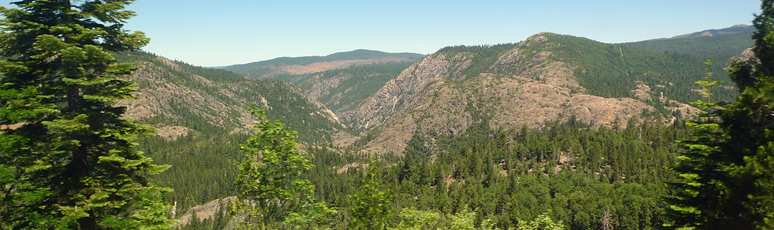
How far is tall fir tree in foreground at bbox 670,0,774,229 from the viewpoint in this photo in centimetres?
1855

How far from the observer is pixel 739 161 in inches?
819

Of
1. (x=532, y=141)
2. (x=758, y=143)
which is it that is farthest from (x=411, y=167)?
(x=758, y=143)

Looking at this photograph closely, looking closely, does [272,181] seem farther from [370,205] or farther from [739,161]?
[739,161]

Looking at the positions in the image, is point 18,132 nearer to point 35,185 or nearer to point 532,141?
point 35,185

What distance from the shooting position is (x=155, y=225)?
726 inches

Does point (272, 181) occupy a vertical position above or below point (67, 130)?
below

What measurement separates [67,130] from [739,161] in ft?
107

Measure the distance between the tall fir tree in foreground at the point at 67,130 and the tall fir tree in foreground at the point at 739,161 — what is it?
27.4 m

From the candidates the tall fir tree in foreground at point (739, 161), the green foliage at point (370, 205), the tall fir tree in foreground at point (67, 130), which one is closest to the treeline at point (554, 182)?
the tall fir tree in foreground at point (739, 161)

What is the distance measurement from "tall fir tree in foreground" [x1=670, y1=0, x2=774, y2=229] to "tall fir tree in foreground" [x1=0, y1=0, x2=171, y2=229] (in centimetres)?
2741

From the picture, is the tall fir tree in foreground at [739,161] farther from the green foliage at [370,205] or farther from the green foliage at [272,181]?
the green foliage at [272,181]

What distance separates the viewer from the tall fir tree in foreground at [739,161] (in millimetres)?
18547

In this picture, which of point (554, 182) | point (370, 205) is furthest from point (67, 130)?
point (554, 182)

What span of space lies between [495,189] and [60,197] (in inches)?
5541
